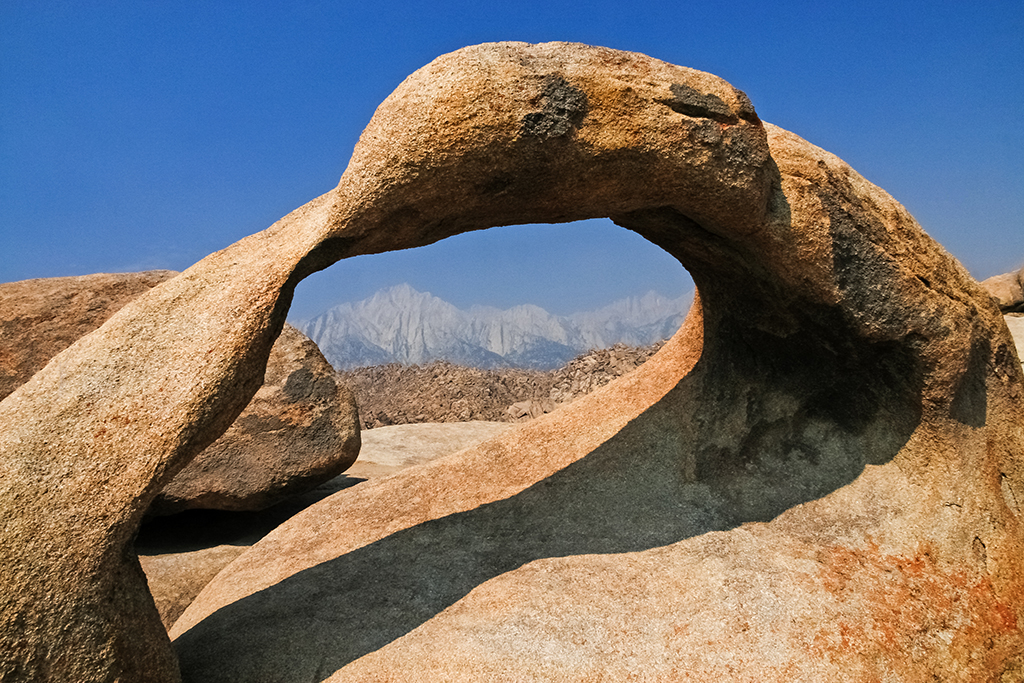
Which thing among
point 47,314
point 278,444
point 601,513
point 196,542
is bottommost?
point 196,542

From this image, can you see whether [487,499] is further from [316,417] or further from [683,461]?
[316,417]

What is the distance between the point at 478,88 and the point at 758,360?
8.09 feet

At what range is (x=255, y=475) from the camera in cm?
504

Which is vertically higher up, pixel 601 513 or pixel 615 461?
pixel 615 461

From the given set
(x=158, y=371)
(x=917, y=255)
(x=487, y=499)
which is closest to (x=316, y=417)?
(x=487, y=499)

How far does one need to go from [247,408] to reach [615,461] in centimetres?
260

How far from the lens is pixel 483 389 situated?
1365 cm

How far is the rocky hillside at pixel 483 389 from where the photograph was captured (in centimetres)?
1234

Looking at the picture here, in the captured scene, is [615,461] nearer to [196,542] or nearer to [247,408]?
[247,408]

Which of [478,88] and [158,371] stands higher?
[478,88]

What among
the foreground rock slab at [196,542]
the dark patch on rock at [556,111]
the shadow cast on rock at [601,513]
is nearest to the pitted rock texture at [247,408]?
the foreground rock slab at [196,542]

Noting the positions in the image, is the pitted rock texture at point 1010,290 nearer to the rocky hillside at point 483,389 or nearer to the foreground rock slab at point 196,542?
the rocky hillside at point 483,389

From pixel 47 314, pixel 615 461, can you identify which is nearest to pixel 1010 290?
pixel 615 461

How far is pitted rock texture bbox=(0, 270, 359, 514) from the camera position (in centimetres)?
472
